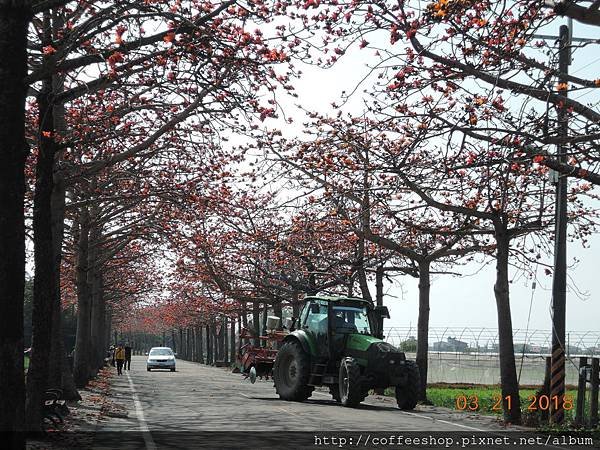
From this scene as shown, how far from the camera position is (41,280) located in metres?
14.5

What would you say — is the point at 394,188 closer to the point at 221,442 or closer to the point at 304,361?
the point at 304,361

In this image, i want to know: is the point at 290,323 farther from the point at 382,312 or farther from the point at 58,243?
the point at 58,243

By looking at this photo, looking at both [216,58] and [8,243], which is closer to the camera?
[8,243]

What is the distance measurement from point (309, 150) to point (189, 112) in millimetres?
3518

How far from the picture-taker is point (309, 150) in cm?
1898

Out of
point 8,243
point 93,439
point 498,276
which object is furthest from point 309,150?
point 8,243

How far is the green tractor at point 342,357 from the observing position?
20297mm

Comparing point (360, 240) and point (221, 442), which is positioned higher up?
point (360, 240)

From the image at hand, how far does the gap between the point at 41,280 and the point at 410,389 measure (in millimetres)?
10110

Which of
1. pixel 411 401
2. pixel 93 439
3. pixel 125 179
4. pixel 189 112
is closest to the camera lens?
pixel 93 439

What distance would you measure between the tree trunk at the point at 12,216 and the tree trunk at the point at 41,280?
13.3ft

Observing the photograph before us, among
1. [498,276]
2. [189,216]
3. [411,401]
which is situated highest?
[189,216]
